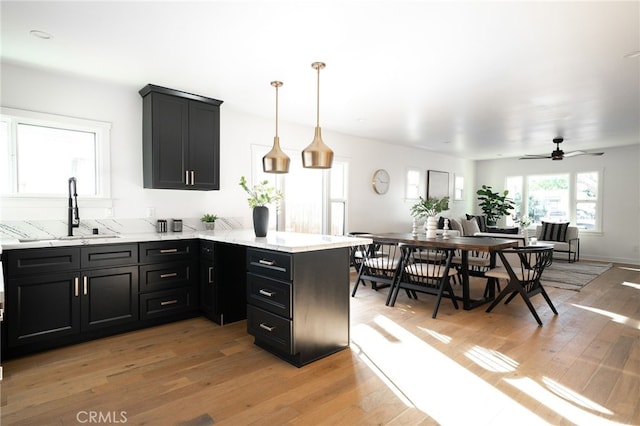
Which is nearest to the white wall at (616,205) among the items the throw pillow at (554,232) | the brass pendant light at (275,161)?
the throw pillow at (554,232)

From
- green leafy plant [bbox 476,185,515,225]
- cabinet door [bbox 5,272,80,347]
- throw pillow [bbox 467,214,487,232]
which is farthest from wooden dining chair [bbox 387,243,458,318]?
green leafy plant [bbox 476,185,515,225]

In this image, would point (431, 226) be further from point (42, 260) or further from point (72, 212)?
point (42, 260)

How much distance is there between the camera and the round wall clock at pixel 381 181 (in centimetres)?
675

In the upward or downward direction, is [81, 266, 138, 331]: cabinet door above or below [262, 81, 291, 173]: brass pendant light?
below

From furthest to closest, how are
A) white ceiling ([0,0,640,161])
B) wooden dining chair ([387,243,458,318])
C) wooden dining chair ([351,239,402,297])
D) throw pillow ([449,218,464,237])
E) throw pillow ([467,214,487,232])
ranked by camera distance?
throw pillow ([467,214,487,232])
throw pillow ([449,218,464,237])
wooden dining chair ([351,239,402,297])
wooden dining chair ([387,243,458,318])
white ceiling ([0,0,640,161])

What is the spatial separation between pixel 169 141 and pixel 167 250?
3.78ft

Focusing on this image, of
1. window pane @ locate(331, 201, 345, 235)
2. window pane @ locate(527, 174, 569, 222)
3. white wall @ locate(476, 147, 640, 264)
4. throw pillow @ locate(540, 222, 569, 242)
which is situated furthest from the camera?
window pane @ locate(527, 174, 569, 222)

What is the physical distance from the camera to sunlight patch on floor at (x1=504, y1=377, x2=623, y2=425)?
1.99 meters

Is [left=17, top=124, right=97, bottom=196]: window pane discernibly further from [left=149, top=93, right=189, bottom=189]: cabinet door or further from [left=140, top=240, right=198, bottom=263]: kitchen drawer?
[left=140, top=240, right=198, bottom=263]: kitchen drawer

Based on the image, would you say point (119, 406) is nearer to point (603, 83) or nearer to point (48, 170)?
point (48, 170)

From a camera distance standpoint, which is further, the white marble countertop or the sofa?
the sofa

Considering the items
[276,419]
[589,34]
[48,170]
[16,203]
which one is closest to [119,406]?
[276,419]

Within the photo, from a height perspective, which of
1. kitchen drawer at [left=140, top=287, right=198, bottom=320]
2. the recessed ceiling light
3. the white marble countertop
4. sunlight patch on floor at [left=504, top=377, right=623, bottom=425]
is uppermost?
the recessed ceiling light

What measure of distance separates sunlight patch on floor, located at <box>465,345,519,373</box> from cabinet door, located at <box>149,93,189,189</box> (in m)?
3.21
